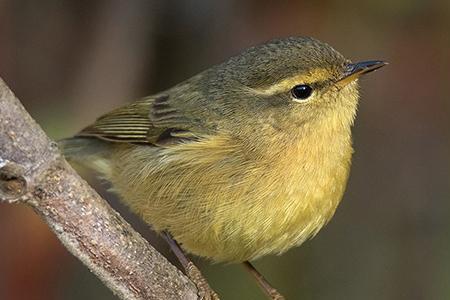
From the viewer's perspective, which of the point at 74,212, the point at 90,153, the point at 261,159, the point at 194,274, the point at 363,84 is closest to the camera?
the point at 74,212

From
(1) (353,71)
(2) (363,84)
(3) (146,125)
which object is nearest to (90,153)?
(3) (146,125)

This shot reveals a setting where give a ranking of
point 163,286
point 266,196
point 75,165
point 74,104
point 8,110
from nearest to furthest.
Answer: point 8,110 < point 163,286 < point 266,196 < point 75,165 < point 74,104

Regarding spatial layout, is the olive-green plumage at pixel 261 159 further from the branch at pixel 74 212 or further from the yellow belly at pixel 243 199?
the branch at pixel 74 212

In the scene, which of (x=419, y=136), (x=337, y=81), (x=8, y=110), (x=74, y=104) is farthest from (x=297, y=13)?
(x=8, y=110)

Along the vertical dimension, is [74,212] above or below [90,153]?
above

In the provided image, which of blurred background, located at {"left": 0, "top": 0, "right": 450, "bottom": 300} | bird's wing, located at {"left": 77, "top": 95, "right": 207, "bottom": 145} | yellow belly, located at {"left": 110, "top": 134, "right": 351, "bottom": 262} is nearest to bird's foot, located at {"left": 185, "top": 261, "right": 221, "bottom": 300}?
yellow belly, located at {"left": 110, "top": 134, "right": 351, "bottom": 262}

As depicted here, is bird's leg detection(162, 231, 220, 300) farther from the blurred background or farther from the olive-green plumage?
the blurred background

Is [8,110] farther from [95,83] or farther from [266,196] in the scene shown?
[95,83]

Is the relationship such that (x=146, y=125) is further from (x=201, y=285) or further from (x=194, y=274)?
(x=201, y=285)
